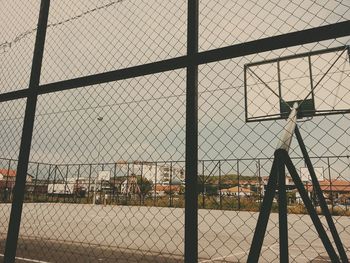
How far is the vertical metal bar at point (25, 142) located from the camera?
263cm

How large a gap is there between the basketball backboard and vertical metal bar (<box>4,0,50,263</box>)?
380 centimetres

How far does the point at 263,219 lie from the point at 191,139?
65 centimetres

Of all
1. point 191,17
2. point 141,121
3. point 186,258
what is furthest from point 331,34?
point 141,121

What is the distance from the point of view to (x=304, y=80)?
6402 mm

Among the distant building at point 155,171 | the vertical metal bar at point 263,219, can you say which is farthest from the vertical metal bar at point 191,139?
the distant building at point 155,171

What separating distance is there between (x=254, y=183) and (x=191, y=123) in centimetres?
1921

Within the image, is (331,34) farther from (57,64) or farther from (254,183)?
(254,183)

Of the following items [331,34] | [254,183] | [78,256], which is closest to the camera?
[331,34]

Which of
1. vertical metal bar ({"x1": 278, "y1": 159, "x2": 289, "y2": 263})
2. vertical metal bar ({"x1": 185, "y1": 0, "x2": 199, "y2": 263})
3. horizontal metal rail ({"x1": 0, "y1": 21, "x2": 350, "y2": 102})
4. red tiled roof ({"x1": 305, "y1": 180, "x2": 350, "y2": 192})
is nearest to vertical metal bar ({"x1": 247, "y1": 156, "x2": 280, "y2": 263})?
vertical metal bar ({"x1": 278, "y1": 159, "x2": 289, "y2": 263})

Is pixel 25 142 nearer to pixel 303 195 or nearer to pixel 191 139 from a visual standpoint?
pixel 191 139

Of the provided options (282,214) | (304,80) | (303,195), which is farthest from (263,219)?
(304,80)

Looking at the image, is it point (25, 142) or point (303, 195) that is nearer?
point (303, 195)

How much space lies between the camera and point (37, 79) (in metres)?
2.85

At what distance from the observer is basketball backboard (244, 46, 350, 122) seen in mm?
5809
